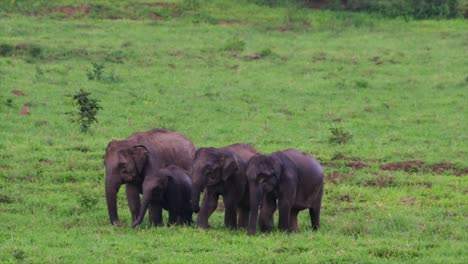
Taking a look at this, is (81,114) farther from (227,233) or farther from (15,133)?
(227,233)

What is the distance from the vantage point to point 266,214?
46.0 feet

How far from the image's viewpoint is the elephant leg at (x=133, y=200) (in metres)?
14.6

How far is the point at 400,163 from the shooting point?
64.7ft

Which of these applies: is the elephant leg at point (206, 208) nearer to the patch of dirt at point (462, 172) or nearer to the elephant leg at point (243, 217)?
the elephant leg at point (243, 217)

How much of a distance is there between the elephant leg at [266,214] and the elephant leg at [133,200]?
1.72 metres

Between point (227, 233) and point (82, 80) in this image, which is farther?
point (82, 80)

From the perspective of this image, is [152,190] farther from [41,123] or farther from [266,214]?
[41,123]

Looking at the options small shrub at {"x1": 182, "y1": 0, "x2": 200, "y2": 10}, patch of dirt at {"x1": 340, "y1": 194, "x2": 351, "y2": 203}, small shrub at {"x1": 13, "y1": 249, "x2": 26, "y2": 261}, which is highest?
small shrub at {"x1": 13, "y1": 249, "x2": 26, "y2": 261}

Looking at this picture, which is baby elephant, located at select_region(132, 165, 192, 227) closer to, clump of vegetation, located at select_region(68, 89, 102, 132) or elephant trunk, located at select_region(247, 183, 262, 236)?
elephant trunk, located at select_region(247, 183, 262, 236)

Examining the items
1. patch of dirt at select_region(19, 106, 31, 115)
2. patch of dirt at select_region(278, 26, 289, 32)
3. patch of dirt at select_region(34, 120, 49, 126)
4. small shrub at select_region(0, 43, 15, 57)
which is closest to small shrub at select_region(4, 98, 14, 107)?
patch of dirt at select_region(19, 106, 31, 115)

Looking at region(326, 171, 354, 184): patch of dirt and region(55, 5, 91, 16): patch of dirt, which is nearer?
region(326, 171, 354, 184): patch of dirt

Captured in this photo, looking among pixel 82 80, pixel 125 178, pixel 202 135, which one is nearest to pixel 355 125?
pixel 202 135

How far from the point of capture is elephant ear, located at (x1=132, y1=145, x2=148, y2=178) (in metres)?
14.5

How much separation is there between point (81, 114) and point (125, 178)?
8.10 meters
